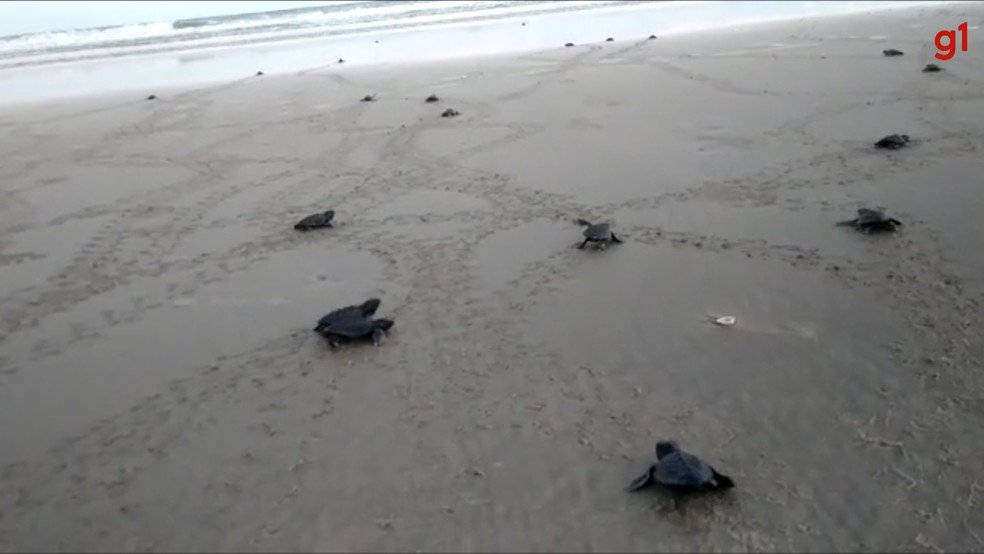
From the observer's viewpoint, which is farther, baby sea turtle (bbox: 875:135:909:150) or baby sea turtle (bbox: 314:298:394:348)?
baby sea turtle (bbox: 875:135:909:150)

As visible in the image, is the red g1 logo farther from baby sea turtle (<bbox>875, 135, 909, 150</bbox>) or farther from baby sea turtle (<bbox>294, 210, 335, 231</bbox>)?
baby sea turtle (<bbox>294, 210, 335, 231</bbox>)

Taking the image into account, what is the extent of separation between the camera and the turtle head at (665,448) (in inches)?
135

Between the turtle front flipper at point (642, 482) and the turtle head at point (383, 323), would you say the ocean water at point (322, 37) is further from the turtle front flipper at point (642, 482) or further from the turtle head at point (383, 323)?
the turtle front flipper at point (642, 482)

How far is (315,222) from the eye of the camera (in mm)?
6793

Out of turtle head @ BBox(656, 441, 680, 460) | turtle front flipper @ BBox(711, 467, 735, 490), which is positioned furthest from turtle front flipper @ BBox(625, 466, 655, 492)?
turtle front flipper @ BBox(711, 467, 735, 490)

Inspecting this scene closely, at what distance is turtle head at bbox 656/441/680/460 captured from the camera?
3.43m

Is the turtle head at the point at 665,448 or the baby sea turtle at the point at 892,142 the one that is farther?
the baby sea turtle at the point at 892,142

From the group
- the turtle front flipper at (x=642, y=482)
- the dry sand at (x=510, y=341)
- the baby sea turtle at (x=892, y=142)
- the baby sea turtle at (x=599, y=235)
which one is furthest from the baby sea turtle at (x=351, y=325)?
the baby sea turtle at (x=892, y=142)

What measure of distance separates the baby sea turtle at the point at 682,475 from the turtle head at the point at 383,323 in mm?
2037

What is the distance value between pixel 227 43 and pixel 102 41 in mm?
6061

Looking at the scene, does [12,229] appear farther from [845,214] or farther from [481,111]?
[845,214]

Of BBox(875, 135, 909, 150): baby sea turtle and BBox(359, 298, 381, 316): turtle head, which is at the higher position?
BBox(359, 298, 381, 316): turtle head

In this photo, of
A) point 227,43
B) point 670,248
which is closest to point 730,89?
point 670,248

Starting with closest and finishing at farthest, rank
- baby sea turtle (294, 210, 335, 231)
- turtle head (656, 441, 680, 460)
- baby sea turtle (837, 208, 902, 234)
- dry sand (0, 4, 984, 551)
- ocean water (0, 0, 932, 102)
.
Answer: dry sand (0, 4, 984, 551) < turtle head (656, 441, 680, 460) < baby sea turtle (837, 208, 902, 234) < baby sea turtle (294, 210, 335, 231) < ocean water (0, 0, 932, 102)
